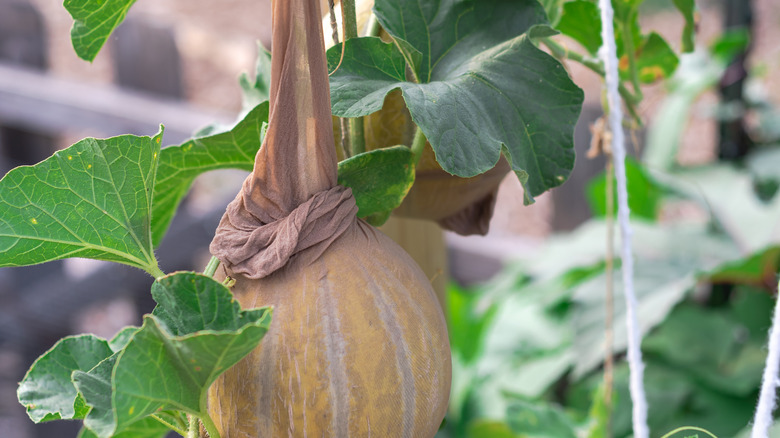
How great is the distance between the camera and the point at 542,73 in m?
0.38

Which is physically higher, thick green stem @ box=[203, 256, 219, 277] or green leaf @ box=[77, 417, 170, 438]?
thick green stem @ box=[203, 256, 219, 277]

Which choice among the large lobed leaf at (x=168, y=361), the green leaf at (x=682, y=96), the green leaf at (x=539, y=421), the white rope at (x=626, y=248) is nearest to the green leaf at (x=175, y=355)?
the large lobed leaf at (x=168, y=361)

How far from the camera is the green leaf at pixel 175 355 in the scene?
0.28 metres

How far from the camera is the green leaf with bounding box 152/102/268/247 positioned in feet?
1.38

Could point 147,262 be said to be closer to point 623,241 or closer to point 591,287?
point 623,241

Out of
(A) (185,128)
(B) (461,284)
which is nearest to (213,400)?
(A) (185,128)

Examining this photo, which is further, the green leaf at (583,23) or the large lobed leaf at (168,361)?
the green leaf at (583,23)

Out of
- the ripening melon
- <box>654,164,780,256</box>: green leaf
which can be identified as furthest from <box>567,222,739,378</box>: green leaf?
the ripening melon

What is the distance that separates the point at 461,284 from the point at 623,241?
58.6 inches

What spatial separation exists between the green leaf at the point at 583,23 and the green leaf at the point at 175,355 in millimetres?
374

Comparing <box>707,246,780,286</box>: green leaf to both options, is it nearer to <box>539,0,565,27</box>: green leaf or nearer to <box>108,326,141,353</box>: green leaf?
<box>539,0,565,27</box>: green leaf

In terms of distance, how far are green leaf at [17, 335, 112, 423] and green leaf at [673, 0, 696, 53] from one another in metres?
0.47

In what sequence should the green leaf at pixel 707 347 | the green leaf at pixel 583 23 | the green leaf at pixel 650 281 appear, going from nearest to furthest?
1. the green leaf at pixel 583 23
2. the green leaf at pixel 650 281
3. the green leaf at pixel 707 347

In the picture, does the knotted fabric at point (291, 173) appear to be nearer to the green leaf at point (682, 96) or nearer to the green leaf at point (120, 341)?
the green leaf at point (120, 341)
